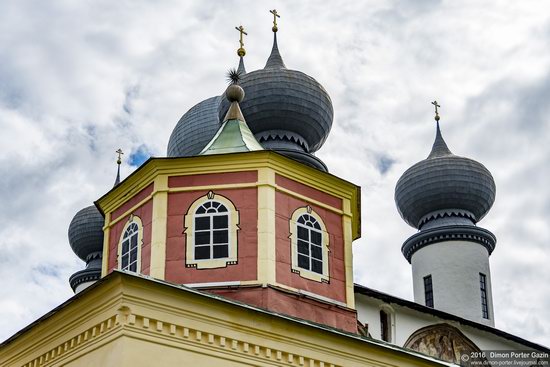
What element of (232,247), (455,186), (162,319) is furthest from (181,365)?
(455,186)

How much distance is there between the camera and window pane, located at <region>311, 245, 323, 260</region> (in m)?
13.9

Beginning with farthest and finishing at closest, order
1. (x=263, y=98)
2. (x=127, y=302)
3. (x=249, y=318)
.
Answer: (x=263, y=98), (x=249, y=318), (x=127, y=302)

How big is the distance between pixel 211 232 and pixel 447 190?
42.4 ft

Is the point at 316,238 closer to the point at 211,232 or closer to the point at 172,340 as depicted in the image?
the point at 211,232

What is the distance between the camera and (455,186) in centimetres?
2531

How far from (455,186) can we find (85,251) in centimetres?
986

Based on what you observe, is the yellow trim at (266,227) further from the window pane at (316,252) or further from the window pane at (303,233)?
the window pane at (316,252)

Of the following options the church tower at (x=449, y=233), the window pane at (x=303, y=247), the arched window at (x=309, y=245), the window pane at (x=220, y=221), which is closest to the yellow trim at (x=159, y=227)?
the window pane at (x=220, y=221)

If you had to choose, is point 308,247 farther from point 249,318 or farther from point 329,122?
point 329,122

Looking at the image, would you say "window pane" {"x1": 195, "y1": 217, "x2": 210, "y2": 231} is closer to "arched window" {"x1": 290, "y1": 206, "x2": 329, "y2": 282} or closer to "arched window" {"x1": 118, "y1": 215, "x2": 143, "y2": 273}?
"arched window" {"x1": 118, "y1": 215, "x2": 143, "y2": 273}

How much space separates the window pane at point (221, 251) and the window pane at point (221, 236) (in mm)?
92

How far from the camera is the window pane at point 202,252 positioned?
13336mm

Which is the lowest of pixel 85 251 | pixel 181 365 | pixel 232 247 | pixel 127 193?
pixel 181 365

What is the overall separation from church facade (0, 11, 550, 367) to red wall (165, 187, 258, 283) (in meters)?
0.02
